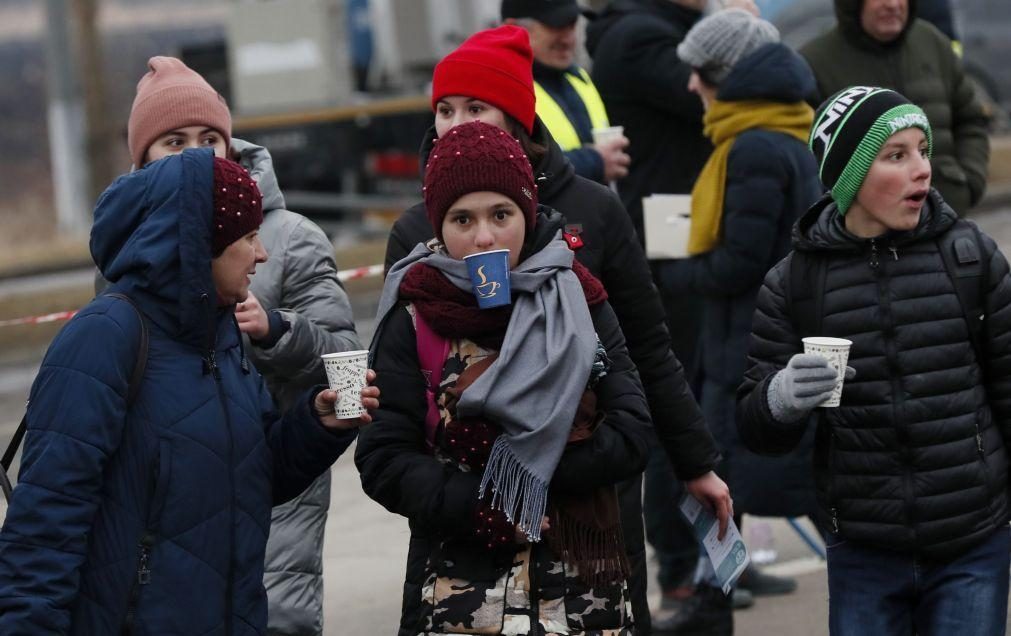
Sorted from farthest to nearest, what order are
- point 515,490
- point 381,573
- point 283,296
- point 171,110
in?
point 381,573 < point 283,296 < point 171,110 < point 515,490

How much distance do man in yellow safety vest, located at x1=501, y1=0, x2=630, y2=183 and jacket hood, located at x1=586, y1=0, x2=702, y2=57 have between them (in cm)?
66

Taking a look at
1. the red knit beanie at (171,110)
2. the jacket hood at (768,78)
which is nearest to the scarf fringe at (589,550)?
the red knit beanie at (171,110)

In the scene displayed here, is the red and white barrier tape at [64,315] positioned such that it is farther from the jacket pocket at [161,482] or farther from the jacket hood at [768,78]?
the jacket hood at [768,78]

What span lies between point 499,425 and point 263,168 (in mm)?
1396

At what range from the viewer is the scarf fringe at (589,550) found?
11.8 feet

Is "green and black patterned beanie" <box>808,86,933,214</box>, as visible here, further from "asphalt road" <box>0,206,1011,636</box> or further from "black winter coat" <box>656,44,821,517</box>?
"asphalt road" <box>0,206,1011,636</box>

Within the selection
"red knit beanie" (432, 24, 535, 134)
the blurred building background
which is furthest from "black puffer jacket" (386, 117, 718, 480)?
the blurred building background

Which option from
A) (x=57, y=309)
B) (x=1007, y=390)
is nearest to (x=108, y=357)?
(x=1007, y=390)

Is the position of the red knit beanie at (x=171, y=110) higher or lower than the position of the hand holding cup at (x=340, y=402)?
higher

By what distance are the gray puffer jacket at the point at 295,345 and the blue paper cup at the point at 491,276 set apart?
943mm

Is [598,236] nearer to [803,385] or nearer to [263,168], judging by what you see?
[803,385]

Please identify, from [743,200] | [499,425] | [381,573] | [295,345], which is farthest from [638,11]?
[499,425]

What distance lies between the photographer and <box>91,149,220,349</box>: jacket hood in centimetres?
347

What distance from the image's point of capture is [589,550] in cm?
362
